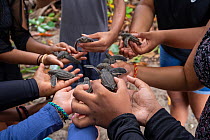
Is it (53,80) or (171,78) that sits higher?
(171,78)

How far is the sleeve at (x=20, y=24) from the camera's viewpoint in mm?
1867

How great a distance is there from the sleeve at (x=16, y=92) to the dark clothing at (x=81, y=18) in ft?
2.46

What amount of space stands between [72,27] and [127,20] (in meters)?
2.99

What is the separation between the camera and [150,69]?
5.13 feet

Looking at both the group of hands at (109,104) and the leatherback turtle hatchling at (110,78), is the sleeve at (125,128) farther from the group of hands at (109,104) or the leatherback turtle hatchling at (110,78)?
the leatherback turtle hatchling at (110,78)

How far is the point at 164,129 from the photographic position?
852 millimetres

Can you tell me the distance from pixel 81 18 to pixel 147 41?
2.52 ft

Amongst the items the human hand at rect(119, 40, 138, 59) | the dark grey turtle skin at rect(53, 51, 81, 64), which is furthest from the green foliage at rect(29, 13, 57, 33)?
the human hand at rect(119, 40, 138, 59)

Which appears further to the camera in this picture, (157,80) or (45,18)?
(45,18)

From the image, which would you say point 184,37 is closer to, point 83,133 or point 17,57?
point 83,133

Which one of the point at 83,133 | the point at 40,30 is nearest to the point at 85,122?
the point at 83,133

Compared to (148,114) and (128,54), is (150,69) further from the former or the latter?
(148,114)

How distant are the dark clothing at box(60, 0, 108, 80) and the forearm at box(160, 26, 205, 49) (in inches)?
29.6


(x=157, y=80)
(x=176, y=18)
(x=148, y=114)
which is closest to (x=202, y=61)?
(x=148, y=114)
